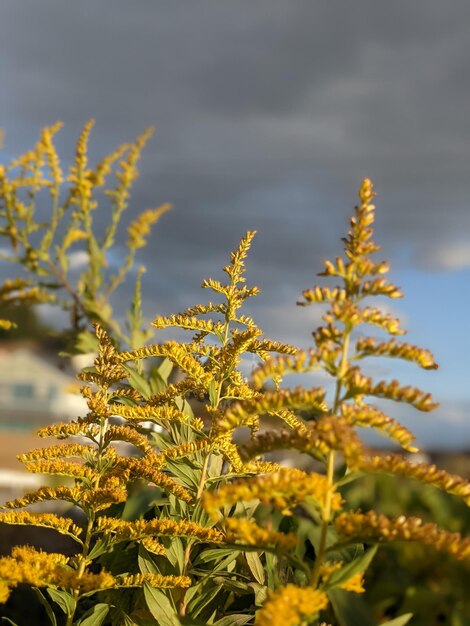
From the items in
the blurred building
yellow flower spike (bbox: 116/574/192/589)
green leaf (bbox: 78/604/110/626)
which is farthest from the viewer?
the blurred building

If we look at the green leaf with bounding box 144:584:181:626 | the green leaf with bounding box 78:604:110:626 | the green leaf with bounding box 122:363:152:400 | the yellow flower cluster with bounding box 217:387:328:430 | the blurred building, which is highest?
the blurred building

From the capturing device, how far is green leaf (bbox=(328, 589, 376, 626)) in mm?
1835

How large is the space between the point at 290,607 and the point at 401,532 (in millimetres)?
265

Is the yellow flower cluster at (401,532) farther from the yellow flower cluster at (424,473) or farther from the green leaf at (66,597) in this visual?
the green leaf at (66,597)

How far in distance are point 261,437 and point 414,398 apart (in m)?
0.32

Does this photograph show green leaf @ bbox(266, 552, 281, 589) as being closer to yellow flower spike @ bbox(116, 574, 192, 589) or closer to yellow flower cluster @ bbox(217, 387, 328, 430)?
yellow flower spike @ bbox(116, 574, 192, 589)

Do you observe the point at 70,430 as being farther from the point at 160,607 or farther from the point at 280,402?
the point at 280,402

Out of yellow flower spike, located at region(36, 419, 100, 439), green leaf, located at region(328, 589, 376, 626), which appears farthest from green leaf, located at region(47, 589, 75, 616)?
green leaf, located at region(328, 589, 376, 626)

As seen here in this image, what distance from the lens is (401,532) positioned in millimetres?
1629

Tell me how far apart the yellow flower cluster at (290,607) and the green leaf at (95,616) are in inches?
40.3

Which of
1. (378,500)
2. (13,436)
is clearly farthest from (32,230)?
(13,436)

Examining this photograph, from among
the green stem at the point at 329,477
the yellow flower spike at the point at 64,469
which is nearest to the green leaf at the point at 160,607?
the yellow flower spike at the point at 64,469

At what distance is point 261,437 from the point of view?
166cm

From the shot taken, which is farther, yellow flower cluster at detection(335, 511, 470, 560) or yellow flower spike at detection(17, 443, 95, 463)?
yellow flower spike at detection(17, 443, 95, 463)
